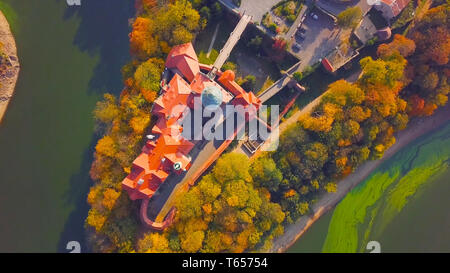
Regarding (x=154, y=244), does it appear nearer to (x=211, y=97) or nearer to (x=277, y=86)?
(x=211, y=97)

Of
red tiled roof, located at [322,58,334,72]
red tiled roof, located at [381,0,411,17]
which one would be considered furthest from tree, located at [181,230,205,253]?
red tiled roof, located at [381,0,411,17]

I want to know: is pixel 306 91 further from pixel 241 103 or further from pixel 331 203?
pixel 331 203

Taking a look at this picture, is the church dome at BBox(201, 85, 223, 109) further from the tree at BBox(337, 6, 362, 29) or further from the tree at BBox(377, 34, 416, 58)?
the tree at BBox(377, 34, 416, 58)

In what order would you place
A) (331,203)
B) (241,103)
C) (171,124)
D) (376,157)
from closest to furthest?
1. (171,124)
2. (241,103)
3. (376,157)
4. (331,203)

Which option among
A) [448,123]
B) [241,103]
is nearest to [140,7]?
[241,103]

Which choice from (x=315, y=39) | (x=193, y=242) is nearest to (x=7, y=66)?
(x=193, y=242)

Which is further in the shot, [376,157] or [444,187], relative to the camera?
[444,187]

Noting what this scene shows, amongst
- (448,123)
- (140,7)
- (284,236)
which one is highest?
(448,123)
